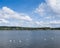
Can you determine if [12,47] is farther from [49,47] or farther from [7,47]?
[49,47]

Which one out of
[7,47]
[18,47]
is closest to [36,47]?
[18,47]

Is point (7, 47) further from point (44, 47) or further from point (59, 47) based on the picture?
point (59, 47)

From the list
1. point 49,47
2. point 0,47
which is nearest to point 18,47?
point 0,47

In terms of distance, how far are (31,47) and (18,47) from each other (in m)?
1.74

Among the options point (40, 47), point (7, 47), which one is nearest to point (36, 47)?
point (40, 47)

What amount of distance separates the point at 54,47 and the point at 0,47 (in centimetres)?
736

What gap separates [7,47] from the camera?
75.9ft

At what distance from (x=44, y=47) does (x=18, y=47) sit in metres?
3.48

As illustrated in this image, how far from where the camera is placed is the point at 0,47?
75.4 ft

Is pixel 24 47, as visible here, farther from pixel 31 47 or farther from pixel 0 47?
pixel 0 47

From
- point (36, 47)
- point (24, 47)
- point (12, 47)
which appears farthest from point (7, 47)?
point (36, 47)

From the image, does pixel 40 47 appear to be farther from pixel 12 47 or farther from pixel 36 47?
pixel 12 47

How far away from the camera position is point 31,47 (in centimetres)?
2298

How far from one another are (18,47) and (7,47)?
1503 mm
